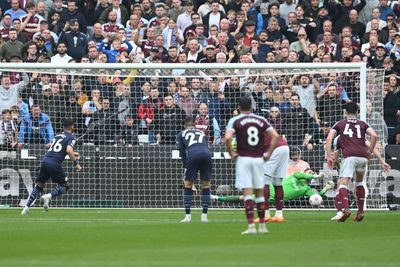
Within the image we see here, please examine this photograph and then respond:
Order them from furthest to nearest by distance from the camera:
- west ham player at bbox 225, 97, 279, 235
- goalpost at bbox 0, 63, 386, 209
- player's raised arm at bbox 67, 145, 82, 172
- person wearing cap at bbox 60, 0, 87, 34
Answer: person wearing cap at bbox 60, 0, 87, 34
goalpost at bbox 0, 63, 386, 209
player's raised arm at bbox 67, 145, 82, 172
west ham player at bbox 225, 97, 279, 235

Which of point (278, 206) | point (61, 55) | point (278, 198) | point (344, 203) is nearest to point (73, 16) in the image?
point (61, 55)

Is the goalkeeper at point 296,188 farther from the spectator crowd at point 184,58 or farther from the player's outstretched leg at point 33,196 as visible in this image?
the player's outstretched leg at point 33,196

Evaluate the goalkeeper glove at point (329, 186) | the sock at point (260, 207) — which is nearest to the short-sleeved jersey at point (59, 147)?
the goalkeeper glove at point (329, 186)

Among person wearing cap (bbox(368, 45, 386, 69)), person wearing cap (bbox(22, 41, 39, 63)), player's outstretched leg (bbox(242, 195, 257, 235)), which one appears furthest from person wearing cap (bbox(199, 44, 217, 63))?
player's outstretched leg (bbox(242, 195, 257, 235))

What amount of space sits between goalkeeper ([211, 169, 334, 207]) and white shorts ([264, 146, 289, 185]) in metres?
3.73

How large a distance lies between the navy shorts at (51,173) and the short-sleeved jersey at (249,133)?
8.09 m

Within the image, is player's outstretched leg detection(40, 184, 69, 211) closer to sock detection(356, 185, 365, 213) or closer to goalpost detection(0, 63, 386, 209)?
goalpost detection(0, 63, 386, 209)

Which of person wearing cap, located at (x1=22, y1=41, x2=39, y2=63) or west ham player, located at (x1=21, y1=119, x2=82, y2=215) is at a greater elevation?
person wearing cap, located at (x1=22, y1=41, x2=39, y2=63)

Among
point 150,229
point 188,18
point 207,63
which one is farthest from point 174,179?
A: point 150,229

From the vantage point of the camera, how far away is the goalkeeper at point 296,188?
27.6m

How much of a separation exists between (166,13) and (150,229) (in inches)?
566

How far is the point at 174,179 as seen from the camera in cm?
2953

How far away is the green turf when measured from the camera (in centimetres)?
1521

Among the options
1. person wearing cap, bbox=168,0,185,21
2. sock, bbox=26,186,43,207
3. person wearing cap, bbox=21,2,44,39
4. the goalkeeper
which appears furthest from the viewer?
person wearing cap, bbox=168,0,185,21
